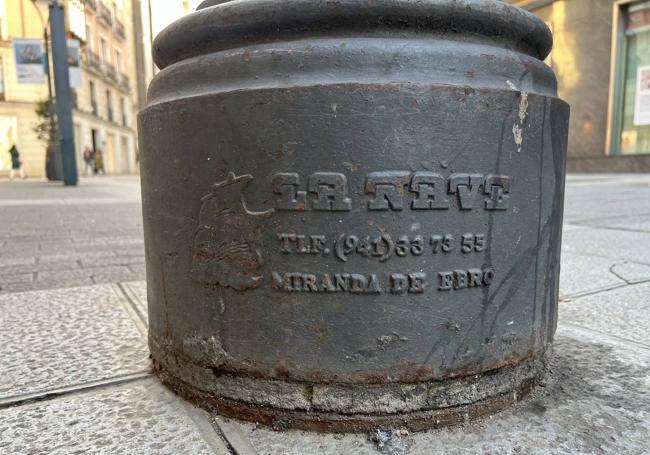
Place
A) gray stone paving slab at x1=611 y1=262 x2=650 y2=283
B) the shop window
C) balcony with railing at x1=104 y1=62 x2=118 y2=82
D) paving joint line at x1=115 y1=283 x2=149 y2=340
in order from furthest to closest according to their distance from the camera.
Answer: balcony with railing at x1=104 y1=62 x2=118 y2=82, the shop window, gray stone paving slab at x1=611 y1=262 x2=650 y2=283, paving joint line at x1=115 y1=283 x2=149 y2=340

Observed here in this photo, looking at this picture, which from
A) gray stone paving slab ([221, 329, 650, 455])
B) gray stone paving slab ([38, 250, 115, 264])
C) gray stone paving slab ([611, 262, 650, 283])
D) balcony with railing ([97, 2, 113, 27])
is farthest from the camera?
balcony with railing ([97, 2, 113, 27])

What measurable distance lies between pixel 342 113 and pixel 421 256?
422 millimetres

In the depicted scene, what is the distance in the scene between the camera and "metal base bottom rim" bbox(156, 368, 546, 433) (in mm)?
1378

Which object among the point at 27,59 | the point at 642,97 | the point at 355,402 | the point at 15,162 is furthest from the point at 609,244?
the point at 15,162

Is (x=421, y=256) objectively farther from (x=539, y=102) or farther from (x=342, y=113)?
(x=539, y=102)

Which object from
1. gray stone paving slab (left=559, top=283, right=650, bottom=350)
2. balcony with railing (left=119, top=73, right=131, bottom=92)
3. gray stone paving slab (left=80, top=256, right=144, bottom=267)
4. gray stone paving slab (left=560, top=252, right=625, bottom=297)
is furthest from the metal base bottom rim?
balcony with railing (left=119, top=73, right=131, bottom=92)

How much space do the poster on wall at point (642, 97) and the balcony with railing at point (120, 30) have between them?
4043cm

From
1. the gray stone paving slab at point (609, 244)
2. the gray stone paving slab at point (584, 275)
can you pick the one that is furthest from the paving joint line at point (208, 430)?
the gray stone paving slab at point (609, 244)

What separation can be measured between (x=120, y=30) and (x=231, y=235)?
49.3 metres

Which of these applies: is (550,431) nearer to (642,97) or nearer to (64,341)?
(64,341)

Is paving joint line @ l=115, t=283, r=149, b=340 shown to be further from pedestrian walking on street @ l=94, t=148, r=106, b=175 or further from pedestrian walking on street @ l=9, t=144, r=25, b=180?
pedestrian walking on street @ l=94, t=148, r=106, b=175

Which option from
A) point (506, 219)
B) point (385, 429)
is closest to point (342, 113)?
point (506, 219)

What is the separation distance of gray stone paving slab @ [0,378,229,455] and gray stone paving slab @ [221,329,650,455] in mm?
169

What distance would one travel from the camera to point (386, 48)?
1.27m
